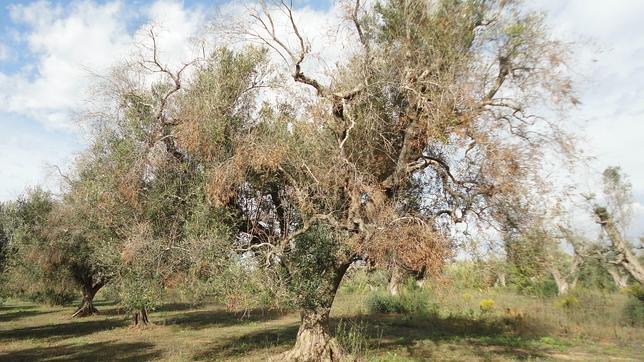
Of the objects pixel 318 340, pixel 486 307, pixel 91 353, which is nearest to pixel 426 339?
pixel 486 307

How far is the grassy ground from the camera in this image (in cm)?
1731

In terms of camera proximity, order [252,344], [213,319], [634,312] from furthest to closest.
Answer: [213,319] < [634,312] < [252,344]

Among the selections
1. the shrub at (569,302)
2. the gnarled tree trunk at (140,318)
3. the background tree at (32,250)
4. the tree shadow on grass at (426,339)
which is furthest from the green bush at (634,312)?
the background tree at (32,250)

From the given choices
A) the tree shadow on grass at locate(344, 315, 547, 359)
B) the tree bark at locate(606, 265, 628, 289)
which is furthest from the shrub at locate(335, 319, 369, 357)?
the tree bark at locate(606, 265, 628, 289)

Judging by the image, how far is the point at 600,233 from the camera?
25.7 metres

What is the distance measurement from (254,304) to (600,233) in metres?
22.0

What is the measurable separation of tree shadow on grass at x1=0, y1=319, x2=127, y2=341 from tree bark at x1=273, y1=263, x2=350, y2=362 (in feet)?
55.9

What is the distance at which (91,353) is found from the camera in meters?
19.6

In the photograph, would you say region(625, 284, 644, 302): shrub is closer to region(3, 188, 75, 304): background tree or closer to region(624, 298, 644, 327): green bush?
region(624, 298, 644, 327): green bush


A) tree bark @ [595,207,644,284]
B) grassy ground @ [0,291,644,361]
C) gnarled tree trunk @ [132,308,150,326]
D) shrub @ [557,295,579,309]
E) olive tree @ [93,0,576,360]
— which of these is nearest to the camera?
olive tree @ [93,0,576,360]

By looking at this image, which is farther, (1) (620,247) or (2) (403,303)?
(2) (403,303)

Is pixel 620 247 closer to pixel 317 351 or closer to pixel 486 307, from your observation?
pixel 486 307

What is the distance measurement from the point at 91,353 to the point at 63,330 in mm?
10976

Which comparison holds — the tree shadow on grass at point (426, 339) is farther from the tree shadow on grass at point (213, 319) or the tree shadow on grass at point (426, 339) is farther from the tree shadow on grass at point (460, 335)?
the tree shadow on grass at point (213, 319)
